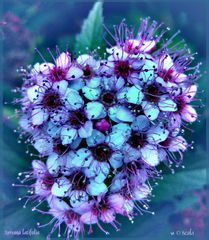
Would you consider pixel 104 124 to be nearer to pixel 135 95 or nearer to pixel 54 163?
pixel 135 95

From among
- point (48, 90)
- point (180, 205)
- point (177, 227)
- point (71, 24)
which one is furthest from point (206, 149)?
point (71, 24)

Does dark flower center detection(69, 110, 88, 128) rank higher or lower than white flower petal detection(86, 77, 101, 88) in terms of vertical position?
lower

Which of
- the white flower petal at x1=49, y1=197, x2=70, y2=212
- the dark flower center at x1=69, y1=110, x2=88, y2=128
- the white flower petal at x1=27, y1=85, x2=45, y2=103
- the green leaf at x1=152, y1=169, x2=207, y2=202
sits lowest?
the green leaf at x1=152, y1=169, x2=207, y2=202

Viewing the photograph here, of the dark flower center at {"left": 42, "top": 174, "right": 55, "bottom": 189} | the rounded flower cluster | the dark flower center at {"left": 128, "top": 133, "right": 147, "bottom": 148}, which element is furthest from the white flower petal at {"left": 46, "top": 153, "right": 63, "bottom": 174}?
the dark flower center at {"left": 128, "top": 133, "right": 147, "bottom": 148}

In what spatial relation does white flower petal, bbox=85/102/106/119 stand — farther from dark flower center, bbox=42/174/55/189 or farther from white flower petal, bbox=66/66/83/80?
dark flower center, bbox=42/174/55/189

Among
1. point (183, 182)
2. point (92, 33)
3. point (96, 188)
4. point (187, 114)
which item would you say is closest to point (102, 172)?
point (96, 188)

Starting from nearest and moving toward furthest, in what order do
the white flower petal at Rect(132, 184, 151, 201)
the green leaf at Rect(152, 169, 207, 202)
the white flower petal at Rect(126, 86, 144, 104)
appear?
the white flower petal at Rect(126, 86, 144, 104)
the white flower petal at Rect(132, 184, 151, 201)
the green leaf at Rect(152, 169, 207, 202)
